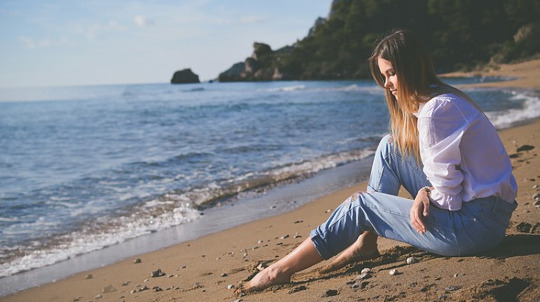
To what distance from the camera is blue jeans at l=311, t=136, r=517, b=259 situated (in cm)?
261

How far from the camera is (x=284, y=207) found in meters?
6.77

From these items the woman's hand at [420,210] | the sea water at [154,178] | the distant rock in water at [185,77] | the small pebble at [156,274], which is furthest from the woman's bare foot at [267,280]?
the distant rock in water at [185,77]

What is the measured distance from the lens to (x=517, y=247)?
295cm

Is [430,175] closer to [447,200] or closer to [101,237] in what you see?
[447,200]

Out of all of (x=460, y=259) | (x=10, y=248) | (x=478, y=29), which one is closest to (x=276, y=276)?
(x=460, y=259)

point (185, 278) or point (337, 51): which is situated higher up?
point (337, 51)

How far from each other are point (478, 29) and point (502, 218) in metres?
73.4

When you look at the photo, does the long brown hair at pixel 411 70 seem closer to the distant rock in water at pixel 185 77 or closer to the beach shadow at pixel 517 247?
the beach shadow at pixel 517 247

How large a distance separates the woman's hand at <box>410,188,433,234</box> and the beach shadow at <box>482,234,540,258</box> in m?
0.54

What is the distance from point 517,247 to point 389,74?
1.31m

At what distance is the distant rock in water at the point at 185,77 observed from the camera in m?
118

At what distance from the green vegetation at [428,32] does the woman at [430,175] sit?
57.3m

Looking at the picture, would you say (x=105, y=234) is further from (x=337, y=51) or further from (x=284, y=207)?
(x=337, y=51)

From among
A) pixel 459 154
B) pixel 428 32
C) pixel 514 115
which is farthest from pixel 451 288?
pixel 428 32
